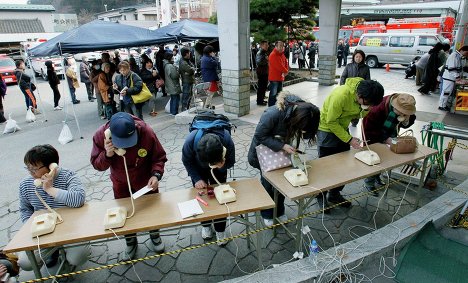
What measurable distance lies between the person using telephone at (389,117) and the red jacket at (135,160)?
7.86ft

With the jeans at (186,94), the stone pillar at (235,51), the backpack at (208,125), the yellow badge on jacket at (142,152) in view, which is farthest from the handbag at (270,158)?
the jeans at (186,94)

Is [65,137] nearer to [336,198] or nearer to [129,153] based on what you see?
[129,153]

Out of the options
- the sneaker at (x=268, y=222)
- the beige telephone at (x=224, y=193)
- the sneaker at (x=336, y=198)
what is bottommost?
the sneaker at (x=268, y=222)

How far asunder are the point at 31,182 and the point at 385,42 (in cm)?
1682

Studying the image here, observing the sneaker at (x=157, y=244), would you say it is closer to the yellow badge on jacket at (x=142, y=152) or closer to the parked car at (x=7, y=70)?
the yellow badge on jacket at (x=142, y=152)

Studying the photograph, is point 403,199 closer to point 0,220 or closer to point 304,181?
point 304,181

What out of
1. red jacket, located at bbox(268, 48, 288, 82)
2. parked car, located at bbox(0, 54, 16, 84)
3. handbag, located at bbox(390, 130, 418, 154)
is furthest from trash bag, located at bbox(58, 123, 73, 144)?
parked car, located at bbox(0, 54, 16, 84)

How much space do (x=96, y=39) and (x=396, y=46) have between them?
14.2 m

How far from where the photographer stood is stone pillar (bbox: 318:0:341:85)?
9695 millimetres

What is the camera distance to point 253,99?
930 cm

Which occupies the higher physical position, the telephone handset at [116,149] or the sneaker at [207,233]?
the telephone handset at [116,149]

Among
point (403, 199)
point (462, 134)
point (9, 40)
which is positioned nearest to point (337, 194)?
point (403, 199)

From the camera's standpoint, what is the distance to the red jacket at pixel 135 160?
2572 mm

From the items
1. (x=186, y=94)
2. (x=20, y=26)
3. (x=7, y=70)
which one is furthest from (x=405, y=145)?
Answer: (x=20, y=26)
